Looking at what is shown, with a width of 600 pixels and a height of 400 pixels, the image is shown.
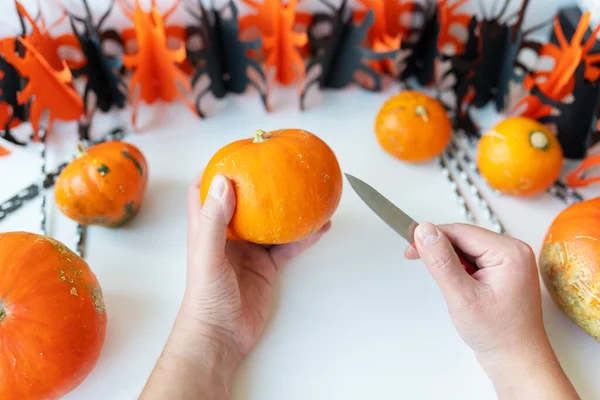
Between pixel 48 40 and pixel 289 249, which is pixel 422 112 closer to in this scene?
pixel 289 249

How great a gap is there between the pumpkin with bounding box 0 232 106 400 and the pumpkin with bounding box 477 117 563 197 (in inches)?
29.4

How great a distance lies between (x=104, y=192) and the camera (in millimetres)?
796

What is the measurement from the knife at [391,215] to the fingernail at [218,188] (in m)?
0.20

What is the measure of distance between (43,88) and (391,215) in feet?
2.40

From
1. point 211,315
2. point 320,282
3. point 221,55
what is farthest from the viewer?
point 221,55

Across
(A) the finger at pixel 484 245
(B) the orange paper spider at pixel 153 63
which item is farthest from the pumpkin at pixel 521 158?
(B) the orange paper spider at pixel 153 63

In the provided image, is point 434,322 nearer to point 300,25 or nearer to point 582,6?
point 300,25

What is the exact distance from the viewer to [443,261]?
0.65 metres

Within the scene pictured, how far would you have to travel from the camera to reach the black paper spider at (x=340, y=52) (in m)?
1.01

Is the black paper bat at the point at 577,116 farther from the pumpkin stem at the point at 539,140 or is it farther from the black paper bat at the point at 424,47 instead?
the black paper bat at the point at 424,47

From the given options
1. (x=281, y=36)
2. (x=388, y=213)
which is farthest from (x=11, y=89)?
(x=388, y=213)

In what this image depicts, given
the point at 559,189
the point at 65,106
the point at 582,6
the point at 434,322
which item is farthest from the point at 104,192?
the point at 582,6

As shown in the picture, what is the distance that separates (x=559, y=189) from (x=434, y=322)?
0.43m

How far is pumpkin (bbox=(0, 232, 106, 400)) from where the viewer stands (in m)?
0.61
